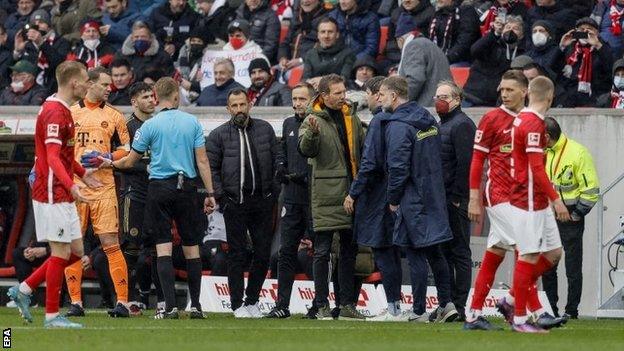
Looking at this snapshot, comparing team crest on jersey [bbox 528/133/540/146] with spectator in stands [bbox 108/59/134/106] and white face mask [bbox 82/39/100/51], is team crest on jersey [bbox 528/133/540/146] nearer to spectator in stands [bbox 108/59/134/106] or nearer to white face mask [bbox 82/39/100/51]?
spectator in stands [bbox 108/59/134/106]

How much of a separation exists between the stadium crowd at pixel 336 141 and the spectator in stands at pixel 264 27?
4.6 inches

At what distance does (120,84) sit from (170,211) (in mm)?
6138

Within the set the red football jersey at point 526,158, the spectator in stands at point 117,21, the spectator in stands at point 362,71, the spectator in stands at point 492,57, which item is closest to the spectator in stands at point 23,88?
the spectator in stands at point 117,21

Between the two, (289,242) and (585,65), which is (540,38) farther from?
(289,242)

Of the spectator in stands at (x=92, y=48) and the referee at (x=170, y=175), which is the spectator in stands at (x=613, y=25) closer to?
the referee at (x=170, y=175)

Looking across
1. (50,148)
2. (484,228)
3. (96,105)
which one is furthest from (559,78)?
(50,148)

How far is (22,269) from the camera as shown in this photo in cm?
1939

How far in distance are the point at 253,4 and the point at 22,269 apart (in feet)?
18.9

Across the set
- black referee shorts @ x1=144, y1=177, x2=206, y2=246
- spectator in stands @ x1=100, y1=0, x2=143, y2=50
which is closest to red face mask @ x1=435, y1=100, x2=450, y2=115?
black referee shorts @ x1=144, y1=177, x2=206, y2=246

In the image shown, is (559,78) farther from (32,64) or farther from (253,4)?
(32,64)

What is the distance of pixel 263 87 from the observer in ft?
68.6

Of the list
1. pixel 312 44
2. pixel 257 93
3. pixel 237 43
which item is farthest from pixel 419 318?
pixel 237 43

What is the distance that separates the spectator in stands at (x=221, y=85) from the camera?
20688 millimetres

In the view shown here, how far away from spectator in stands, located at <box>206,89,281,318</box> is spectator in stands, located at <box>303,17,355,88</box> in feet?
14.8
